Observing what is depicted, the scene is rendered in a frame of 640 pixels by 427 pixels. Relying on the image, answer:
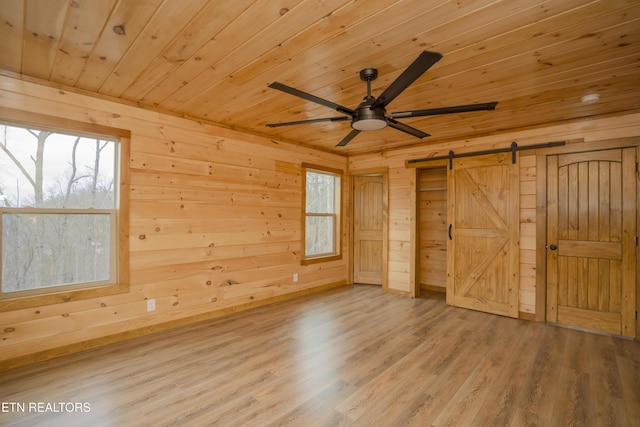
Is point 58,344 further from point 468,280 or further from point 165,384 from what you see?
point 468,280

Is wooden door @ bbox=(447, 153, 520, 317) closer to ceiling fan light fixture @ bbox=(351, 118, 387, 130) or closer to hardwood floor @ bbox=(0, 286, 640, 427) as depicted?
hardwood floor @ bbox=(0, 286, 640, 427)

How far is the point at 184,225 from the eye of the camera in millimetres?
3645

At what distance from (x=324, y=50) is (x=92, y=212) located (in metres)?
2.71

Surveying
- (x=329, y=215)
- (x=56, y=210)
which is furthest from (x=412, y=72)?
(x=329, y=215)

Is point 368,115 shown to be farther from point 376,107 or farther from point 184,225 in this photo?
point 184,225

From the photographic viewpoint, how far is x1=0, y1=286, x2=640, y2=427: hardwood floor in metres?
2.02

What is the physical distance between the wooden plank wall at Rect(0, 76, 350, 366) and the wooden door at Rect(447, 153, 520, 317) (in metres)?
2.40

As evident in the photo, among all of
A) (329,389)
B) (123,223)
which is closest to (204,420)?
(329,389)

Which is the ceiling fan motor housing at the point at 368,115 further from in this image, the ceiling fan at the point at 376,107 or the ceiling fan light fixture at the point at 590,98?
the ceiling fan light fixture at the point at 590,98

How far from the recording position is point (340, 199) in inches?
227

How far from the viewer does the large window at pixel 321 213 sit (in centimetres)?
529

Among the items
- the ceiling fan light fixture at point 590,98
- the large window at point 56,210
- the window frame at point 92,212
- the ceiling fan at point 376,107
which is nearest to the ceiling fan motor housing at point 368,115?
the ceiling fan at point 376,107

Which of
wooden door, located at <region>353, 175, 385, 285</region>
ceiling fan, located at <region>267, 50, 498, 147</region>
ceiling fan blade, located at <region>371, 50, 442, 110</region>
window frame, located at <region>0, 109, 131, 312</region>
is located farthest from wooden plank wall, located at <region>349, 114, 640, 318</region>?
window frame, located at <region>0, 109, 131, 312</region>

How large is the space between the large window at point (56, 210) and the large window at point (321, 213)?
277cm
